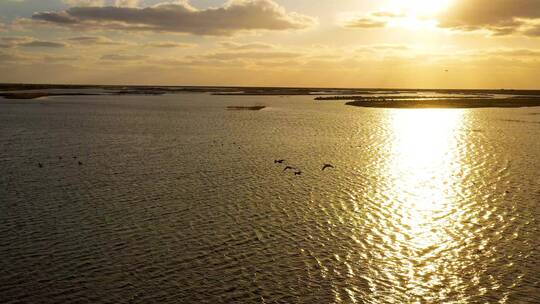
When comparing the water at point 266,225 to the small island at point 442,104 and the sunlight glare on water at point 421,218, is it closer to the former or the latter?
the sunlight glare on water at point 421,218

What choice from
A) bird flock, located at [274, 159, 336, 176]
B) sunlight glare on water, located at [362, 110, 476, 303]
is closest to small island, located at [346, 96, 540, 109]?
sunlight glare on water, located at [362, 110, 476, 303]

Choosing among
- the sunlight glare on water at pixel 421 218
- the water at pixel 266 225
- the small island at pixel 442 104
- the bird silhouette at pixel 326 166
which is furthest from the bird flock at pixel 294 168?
the small island at pixel 442 104

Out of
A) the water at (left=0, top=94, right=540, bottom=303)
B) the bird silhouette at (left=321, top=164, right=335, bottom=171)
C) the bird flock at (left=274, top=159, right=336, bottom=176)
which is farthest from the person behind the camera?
the bird silhouette at (left=321, top=164, right=335, bottom=171)

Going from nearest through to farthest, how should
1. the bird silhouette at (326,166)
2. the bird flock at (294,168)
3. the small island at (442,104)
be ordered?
the bird flock at (294,168) < the bird silhouette at (326,166) < the small island at (442,104)

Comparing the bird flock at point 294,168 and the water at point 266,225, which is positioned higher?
the bird flock at point 294,168

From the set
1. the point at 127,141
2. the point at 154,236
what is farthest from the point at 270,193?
the point at 127,141

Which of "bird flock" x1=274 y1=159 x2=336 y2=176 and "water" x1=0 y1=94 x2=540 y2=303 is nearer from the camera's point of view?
"water" x1=0 y1=94 x2=540 y2=303

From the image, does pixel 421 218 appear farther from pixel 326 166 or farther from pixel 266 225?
pixel 326 166

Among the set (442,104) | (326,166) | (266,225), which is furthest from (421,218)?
(442,104)

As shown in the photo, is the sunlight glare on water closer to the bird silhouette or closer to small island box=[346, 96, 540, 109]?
the bird silhouette
